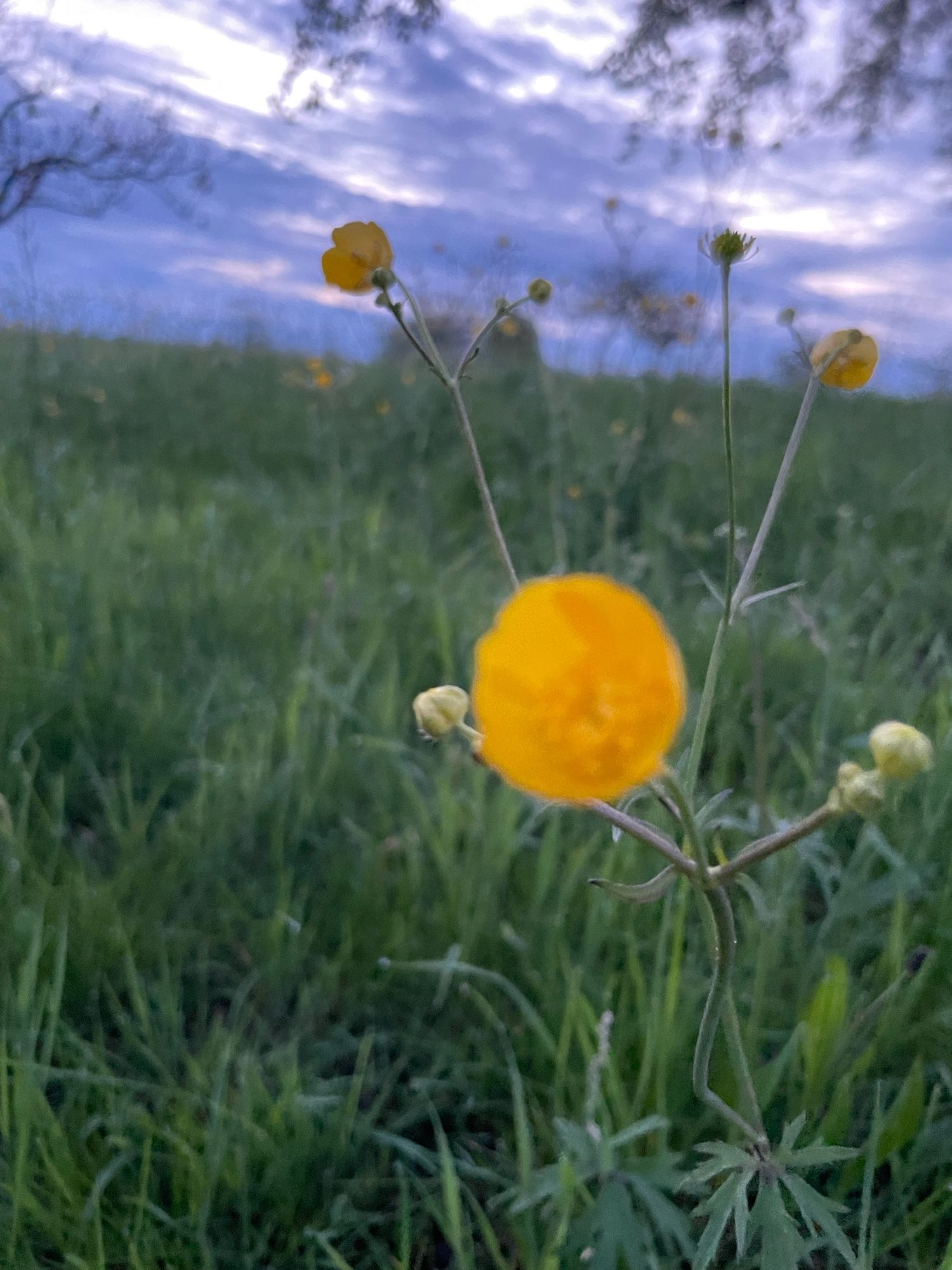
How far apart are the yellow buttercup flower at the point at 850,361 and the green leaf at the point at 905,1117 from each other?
770 mm

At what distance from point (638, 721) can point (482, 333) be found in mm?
406

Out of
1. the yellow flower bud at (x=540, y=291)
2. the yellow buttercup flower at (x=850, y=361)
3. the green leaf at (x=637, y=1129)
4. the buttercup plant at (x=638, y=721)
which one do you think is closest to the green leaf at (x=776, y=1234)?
the buttercup plant at (x=638, y=721)

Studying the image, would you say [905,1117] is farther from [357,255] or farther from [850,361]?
[357,255]

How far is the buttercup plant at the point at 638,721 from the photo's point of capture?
1.42 feet

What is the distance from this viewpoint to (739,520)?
2.71 metres

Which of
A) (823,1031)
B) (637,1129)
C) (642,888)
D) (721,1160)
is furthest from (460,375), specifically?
(823,1031)

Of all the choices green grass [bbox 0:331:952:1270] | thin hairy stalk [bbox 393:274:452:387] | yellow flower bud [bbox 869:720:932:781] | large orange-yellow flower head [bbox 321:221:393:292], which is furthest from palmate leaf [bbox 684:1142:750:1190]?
large orange-yellow flower head [bbox 321:221:393:292]

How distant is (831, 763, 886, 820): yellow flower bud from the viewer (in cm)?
54

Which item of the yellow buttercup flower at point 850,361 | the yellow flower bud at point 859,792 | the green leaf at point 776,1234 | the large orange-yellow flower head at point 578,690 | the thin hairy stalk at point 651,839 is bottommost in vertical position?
the green leaf at point 776,1234

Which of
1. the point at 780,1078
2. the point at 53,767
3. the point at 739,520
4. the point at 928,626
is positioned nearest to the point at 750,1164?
the point at 780,1078

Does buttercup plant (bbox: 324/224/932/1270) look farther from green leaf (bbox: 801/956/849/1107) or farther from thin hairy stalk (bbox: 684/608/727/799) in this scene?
green leaf (bbox: 801/956/849/1107)

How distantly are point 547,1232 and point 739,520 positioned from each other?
2.10 m

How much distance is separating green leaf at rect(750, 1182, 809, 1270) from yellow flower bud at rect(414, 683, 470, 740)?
41 centimetres

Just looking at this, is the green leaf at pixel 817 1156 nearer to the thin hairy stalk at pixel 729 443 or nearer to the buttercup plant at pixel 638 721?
the buttercup plant at pixel 638 721
